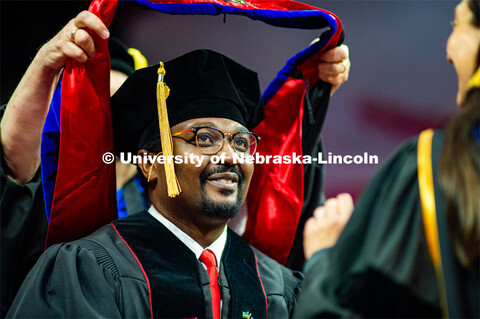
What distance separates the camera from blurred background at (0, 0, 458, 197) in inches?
143

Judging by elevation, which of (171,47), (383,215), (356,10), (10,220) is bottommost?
(10,220)

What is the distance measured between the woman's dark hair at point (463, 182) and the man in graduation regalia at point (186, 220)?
114 cm

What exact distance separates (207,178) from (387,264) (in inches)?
45.9

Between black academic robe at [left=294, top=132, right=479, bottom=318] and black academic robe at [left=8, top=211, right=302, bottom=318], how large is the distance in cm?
79

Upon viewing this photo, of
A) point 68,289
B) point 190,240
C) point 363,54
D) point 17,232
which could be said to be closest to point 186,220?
point 190,240

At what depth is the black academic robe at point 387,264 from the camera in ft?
3.91

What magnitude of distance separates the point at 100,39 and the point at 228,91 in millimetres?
560

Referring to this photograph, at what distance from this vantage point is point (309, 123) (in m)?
2.68

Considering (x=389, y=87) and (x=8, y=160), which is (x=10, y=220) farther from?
(x=389, y=87)

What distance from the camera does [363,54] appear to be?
375cm

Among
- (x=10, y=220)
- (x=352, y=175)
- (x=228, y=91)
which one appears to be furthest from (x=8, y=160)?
(x=352, y=175)

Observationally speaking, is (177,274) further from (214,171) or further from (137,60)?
(137,60)

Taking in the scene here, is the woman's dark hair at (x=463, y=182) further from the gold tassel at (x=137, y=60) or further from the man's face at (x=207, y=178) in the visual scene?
the gold tassel at (x=137, y=60)

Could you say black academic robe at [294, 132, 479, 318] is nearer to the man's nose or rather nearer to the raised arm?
the man's nose
